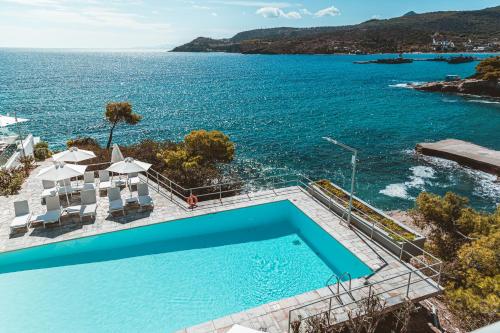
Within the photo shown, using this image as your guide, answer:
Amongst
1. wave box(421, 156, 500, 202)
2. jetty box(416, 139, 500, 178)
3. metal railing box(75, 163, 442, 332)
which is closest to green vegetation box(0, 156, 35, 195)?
metal railing box(75, 163, 442, 332)

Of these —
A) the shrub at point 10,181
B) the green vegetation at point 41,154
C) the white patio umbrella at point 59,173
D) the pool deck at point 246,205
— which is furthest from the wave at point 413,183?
the green vegetation at point 41,154

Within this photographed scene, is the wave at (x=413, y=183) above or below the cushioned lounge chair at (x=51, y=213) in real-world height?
below

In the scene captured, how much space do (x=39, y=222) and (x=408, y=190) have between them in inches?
900

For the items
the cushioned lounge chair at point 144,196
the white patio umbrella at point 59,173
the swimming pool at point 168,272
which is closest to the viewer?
the swimming pool at point 168,272

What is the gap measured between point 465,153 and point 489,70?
151 ft

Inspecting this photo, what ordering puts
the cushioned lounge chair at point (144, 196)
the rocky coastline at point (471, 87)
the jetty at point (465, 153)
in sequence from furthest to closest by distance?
the rocky coastline at point (471, 87) → the jetty at point (465, 153) → the cushioned lounge chair at point (144, 196)

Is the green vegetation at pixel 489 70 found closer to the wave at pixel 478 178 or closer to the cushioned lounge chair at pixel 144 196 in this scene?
the wave at pixel 478 178

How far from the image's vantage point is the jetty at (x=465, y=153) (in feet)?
89.6

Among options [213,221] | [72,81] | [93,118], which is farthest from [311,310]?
[72,81]

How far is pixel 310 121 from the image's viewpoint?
46.4m

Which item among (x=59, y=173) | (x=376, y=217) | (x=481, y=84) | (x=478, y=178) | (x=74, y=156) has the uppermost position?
(x=74, y=156)

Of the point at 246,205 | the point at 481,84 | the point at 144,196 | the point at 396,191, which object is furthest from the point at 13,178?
the point at 481,84

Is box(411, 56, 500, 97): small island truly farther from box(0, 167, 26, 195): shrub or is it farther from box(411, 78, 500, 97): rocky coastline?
box(0, 167, 26, 195): shrub

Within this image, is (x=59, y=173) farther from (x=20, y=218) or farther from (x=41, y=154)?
(x=41, y=154)
